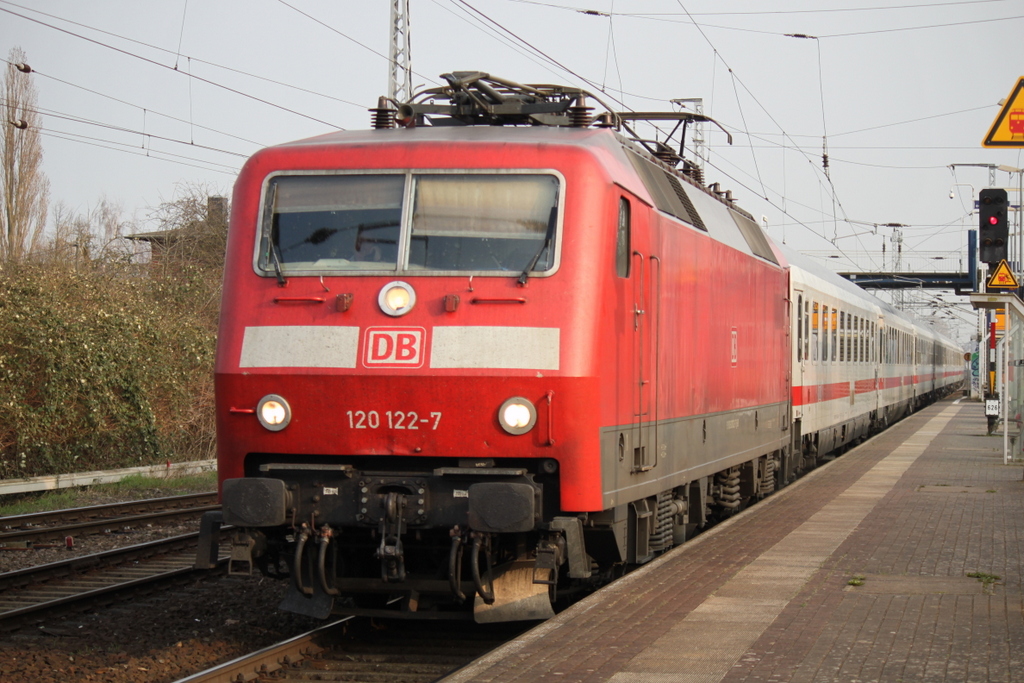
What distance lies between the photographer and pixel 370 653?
7.75 meters

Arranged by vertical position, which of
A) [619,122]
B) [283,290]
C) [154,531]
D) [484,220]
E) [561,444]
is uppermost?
[619,122]

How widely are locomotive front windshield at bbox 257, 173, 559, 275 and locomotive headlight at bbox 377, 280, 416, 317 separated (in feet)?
0.42

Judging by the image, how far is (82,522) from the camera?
45.1 feet

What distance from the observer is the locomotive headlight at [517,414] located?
695cm

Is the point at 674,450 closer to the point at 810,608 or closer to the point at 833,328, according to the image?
the point at 810,608

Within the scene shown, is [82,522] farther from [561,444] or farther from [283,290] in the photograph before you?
[561,444]

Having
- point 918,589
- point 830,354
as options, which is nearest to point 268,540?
point 918,589

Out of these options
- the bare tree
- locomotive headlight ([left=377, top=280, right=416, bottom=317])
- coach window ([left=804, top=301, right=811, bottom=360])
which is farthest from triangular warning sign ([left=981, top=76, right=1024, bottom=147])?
the bare tree

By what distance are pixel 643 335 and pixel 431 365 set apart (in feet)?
5.85

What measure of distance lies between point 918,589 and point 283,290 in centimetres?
484

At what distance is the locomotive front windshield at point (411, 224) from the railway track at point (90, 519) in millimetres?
6055

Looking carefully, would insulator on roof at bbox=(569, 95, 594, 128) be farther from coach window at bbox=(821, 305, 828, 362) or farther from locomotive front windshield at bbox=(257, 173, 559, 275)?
coach window at bbox=(821, 305, 828, 362)

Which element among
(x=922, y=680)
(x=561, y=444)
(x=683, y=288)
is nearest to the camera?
(x=922, y=680)

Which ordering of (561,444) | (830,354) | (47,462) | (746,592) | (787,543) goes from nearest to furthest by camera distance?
(561,444) → (746,592) → (787,543) → (47,462) → (830,354)
